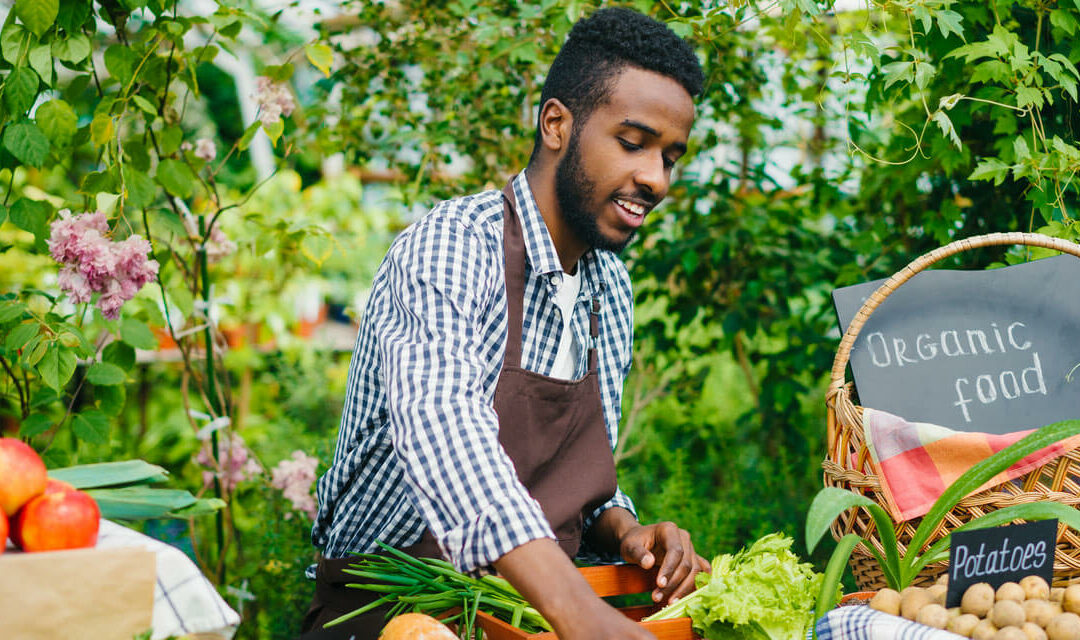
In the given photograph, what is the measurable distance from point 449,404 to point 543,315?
→ 507 millimetres

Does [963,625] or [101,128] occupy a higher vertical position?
[101,128]

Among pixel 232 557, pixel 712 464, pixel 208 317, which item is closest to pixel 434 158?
pixel 208 317

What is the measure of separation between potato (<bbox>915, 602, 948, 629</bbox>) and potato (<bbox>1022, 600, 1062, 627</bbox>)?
11cm

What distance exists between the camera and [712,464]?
404cm

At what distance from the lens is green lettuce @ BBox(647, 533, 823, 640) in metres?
1.31

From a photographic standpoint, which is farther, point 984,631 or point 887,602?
point 887,602

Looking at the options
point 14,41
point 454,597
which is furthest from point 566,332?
point 14,41

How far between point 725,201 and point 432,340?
6.55 ft

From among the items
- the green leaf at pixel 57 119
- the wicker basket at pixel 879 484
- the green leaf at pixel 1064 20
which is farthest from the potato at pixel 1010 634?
the green leaf at pixel 57 119

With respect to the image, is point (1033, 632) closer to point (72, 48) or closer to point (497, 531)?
point (497, 531)

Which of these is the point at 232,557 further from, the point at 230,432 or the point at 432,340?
the point at 432,340

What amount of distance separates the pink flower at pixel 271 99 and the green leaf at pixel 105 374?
69 centimetres

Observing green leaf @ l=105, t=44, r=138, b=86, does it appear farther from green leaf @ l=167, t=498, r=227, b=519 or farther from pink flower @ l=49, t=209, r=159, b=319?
green leaf @ l=167, t=498, r=227, b=519

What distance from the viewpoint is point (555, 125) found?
5.93 feet
